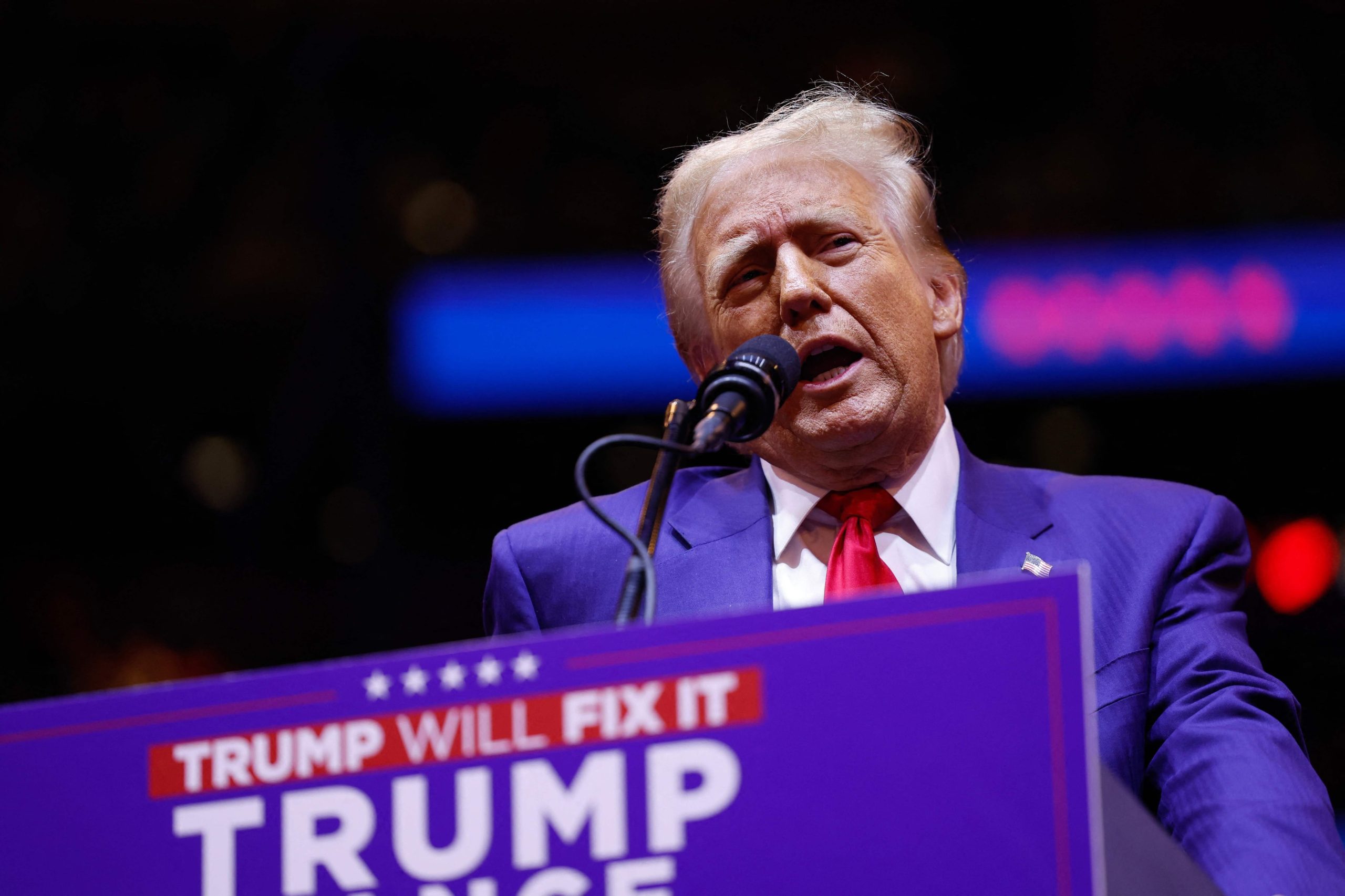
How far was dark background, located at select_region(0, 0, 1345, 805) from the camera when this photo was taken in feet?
12.8

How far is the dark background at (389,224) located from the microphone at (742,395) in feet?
9.17

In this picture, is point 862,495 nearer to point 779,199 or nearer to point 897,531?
point 897,531

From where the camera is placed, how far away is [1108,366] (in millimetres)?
3879

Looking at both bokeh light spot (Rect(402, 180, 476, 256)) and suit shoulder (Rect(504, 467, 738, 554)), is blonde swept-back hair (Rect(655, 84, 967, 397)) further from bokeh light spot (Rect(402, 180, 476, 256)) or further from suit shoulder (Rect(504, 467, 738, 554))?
bokeh light spot (Rect(402, 180, 476, 256))

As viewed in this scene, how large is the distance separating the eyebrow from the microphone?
55 centimetres

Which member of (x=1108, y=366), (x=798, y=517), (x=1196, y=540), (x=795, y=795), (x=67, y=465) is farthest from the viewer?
(x=67, y=465)

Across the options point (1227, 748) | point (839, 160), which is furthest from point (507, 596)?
point (1227, 748)

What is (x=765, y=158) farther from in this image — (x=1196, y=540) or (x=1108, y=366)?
(x=1108, y=366)

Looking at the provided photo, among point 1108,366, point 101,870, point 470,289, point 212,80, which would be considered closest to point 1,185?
point 212,80

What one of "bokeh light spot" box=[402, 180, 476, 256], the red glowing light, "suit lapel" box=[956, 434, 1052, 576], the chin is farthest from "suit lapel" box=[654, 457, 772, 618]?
the red glowing light

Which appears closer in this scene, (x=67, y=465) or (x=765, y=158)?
(x=765, y=158)

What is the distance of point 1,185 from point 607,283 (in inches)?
73.5

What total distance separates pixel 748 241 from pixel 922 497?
416 mm

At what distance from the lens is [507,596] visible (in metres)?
1.78
